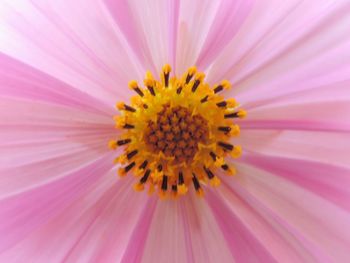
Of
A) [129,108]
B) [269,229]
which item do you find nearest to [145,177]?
[129,108]

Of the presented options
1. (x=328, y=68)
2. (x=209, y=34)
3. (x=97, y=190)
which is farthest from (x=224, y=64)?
(x=97, y=190)

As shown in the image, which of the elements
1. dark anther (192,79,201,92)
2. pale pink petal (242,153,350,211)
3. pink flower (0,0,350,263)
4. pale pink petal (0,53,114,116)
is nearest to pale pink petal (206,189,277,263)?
pink flower (0,0,350,263)

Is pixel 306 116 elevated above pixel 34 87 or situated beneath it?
situated beneath

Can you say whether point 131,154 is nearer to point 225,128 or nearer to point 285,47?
point 225,128

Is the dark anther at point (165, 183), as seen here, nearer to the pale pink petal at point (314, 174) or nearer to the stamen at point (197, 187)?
the stamen at point (197, 187)

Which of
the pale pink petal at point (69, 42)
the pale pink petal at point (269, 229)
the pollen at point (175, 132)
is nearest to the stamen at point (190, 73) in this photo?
the pollen at point (175, 132)

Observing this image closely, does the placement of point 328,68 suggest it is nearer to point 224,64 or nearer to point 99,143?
point 224,64
